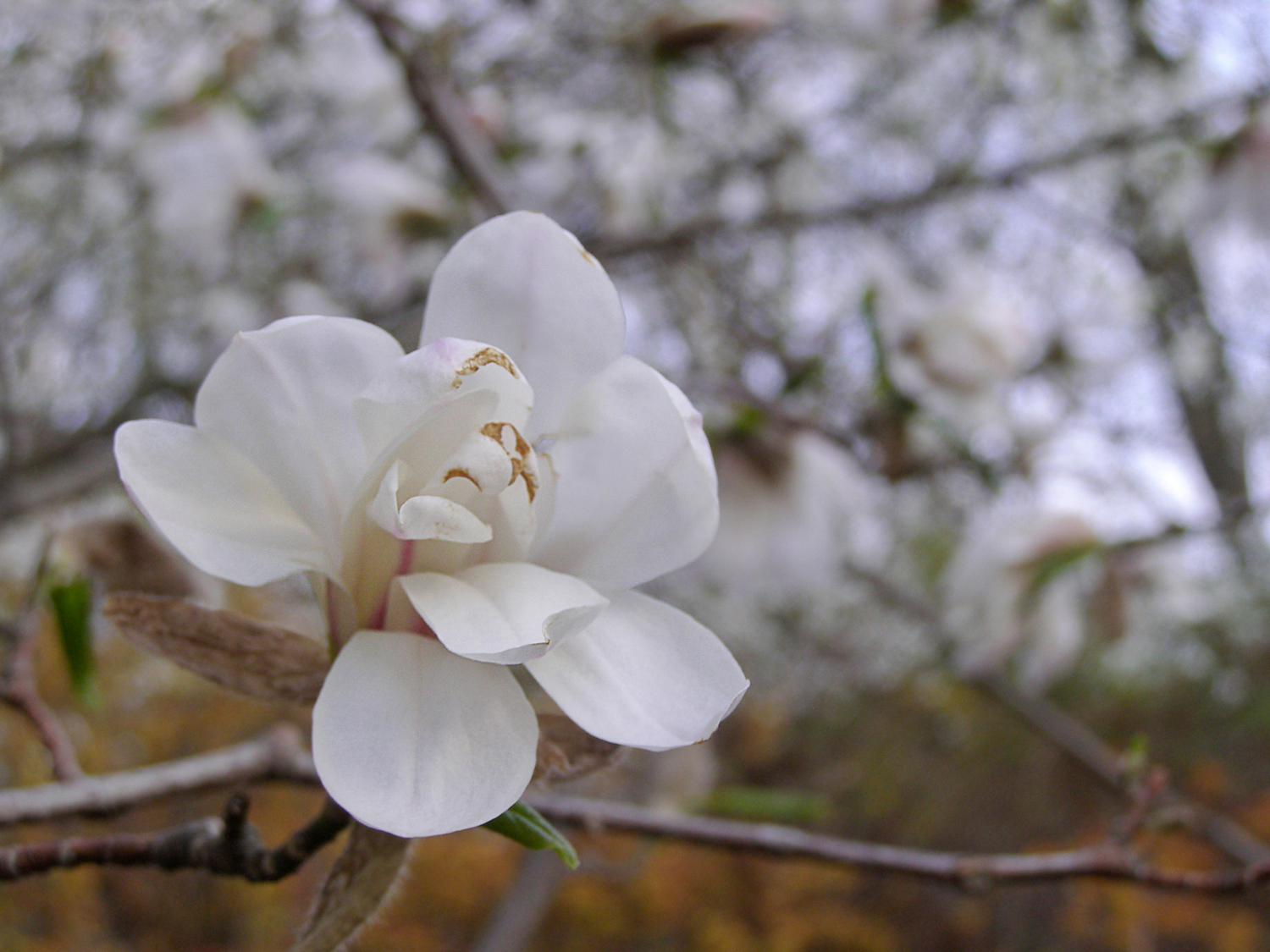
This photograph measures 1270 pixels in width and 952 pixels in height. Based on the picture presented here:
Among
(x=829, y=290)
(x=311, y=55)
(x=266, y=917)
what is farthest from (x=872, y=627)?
(x=311, y=55)

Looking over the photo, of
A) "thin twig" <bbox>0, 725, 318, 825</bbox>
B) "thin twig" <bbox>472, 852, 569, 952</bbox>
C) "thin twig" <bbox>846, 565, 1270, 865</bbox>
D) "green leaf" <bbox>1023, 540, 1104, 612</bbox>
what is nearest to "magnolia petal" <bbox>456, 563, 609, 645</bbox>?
"thin twig" <bbox>0, 725, 318, 825</bbox>

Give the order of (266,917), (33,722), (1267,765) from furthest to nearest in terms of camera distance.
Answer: (1267,765), (266,917), (33,722)

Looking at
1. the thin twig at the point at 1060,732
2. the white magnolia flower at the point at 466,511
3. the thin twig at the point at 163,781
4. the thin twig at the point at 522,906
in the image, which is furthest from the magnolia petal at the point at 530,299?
the thin twig at the point at 522,906

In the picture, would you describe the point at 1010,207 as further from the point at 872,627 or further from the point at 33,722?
the point at 33,722

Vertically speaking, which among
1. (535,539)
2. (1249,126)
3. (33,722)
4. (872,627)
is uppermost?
(535,539)

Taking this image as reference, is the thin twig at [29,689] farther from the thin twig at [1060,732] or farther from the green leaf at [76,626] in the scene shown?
the thin twig at [1060,732]

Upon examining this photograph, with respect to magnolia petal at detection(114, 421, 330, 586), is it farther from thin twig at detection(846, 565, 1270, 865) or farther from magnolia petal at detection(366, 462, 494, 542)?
thin twig at detection(846, 565, 1270, 865)

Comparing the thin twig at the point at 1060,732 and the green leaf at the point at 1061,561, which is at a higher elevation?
the green leaf at the point at 1061,561
